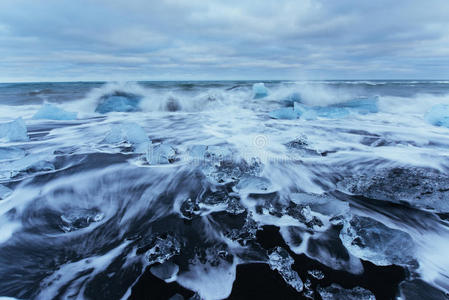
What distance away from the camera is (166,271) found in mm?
1592

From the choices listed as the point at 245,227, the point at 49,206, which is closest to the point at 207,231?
the point at 245,227

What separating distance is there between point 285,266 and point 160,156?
273 cm

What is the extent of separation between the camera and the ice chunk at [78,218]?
6.86ft

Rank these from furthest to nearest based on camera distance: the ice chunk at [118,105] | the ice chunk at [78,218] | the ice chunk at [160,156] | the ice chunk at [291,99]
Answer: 1. the ice chunk at [291,99]
2. the ice chunk at [118,105]
3. the ice chunk at [160,156]
4. the ice chunk at [78,218]

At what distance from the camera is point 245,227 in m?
2.05

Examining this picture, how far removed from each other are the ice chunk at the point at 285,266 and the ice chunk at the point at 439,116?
26.3 feet

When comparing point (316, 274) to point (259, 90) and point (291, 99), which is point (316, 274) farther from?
point (259, 90)

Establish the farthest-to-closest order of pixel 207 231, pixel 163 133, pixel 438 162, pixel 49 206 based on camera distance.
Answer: pixel 163 133, pixel 438 162, pixel 49 206, pixel 207 231

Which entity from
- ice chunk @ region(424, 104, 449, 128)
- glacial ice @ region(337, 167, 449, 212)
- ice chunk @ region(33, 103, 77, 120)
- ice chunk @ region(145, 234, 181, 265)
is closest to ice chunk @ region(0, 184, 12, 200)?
ice chunk @ region(145, 234, 181, 265)

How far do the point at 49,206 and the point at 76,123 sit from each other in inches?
230

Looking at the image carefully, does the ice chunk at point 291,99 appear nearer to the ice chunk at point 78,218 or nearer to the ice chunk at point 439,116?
the ice chunk at point 439,116

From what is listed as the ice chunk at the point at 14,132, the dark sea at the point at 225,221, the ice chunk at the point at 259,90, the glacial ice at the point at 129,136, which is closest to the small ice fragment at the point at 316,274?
the dark sea at the point at 225,221

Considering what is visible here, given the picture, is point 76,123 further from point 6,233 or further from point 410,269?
point 410,269

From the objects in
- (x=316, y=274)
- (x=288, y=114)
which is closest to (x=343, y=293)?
(x=316, y=274)
